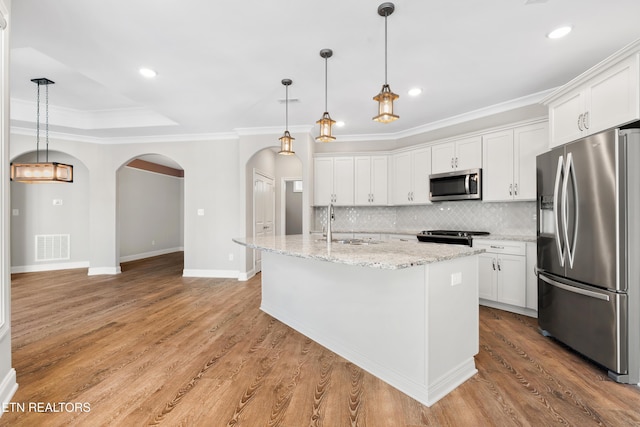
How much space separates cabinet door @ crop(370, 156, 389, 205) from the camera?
17.0 ft

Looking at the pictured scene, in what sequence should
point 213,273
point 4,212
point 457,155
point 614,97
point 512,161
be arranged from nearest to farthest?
point 4,212
point 614,97
point 512,161
point 457,155
point 213,273

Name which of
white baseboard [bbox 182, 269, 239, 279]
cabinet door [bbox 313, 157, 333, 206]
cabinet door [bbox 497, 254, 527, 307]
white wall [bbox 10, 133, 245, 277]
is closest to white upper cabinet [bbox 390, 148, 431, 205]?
cabinet door [bbox 313, 157, 333, 206]

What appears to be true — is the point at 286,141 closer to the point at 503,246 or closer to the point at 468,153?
the point at 468,153

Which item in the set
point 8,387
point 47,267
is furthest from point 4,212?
point 47,267

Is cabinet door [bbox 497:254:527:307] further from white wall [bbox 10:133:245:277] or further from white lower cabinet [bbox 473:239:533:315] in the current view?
white wall [bbox 10:133:245:277]

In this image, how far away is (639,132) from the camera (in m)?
2.05

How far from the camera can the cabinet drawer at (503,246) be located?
3.44 meters

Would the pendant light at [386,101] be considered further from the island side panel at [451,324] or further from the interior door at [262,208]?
the interior door at [262,208]

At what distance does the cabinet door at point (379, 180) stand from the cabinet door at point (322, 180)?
722 millimetres

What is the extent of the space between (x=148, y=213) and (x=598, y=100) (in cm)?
881

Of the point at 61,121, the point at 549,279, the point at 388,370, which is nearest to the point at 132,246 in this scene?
the point at 61,121

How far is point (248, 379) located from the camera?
2.15 meters

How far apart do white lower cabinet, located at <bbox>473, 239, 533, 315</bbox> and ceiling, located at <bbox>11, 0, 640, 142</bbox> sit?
1845mm

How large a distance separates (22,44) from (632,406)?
515 cm
